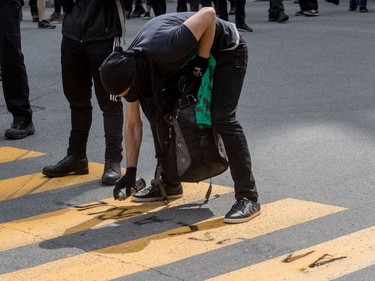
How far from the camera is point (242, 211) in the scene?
655 cm

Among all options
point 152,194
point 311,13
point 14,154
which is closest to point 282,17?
point 311,13

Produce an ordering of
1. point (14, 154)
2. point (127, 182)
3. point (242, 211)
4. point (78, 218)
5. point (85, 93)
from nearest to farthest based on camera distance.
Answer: point (242, 211) → point (127, 182) → point (78, 218) → point (85, 93) → point (14, 154)

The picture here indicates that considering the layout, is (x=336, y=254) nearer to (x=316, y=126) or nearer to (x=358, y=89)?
(x=316, y=126)

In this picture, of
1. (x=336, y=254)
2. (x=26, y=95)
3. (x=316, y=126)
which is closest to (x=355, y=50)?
(x=316, y=126)

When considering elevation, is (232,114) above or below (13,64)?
above

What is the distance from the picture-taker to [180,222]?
21.7ft

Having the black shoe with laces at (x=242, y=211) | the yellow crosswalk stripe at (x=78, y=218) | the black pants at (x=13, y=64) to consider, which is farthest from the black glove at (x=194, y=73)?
the black pants at (x=13, y=64)

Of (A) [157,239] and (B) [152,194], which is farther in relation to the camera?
(B) [152,194]

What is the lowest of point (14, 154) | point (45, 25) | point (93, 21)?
point (45, 25)

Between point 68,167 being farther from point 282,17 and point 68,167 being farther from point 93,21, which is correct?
point 282,17

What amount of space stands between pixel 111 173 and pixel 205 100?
4.77 ft

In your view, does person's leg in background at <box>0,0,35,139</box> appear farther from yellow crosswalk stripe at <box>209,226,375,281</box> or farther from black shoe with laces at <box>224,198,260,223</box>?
yellow crosswalk stripe at <box>209,226,375,281</box>

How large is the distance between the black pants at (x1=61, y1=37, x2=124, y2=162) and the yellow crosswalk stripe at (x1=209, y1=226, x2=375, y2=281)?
7.95 feet

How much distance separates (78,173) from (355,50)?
259 inches
